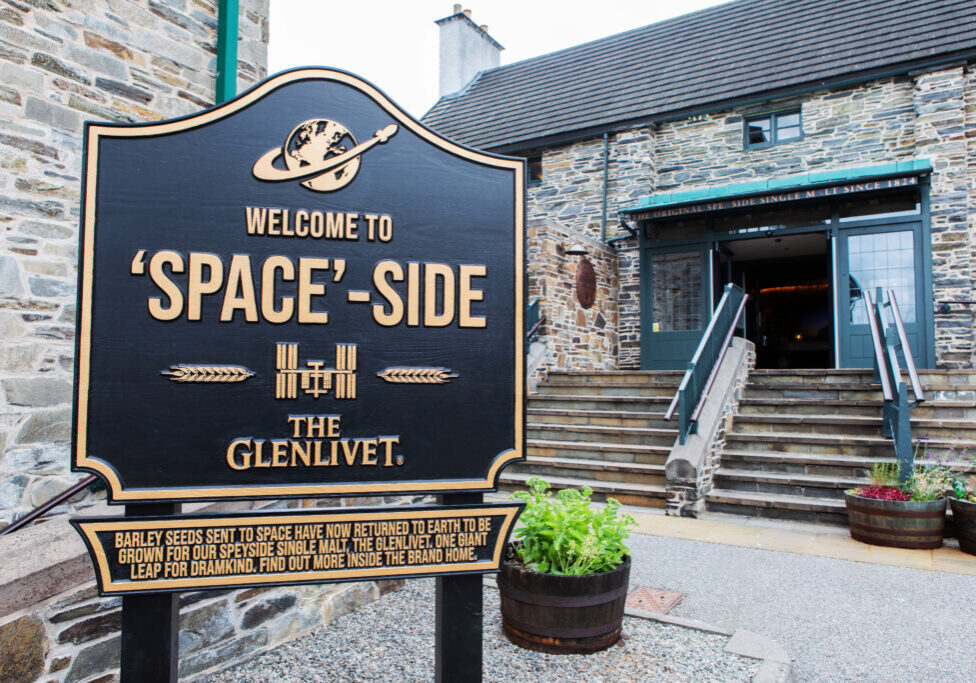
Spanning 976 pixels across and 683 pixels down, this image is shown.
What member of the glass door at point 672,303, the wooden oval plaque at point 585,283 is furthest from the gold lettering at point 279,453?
the glass door at point 672,303

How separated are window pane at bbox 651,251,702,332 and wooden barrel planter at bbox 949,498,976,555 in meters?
7.93

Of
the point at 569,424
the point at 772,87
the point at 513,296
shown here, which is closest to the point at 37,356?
the point at 513,296

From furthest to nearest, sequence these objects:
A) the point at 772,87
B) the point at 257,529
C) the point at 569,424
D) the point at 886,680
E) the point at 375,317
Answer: the point at 772,87 < the point at 569,424 < the point at 886,680 < the point at 375,317 < the point at 257,529

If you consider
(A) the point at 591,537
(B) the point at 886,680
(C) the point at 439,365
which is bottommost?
(B) the point at 886,680

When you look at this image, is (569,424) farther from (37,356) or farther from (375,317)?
(375,317)

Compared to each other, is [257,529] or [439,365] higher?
[439,365]

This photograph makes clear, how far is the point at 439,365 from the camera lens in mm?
2299

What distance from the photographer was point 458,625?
2.29m

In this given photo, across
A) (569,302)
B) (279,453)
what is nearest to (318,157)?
(279,453)

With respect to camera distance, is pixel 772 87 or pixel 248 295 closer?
pixel 248 295

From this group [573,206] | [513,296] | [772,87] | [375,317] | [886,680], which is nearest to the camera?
[375,317]

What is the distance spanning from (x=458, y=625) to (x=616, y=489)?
6173 mm

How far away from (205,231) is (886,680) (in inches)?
160

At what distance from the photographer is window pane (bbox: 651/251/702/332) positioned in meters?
13.9
